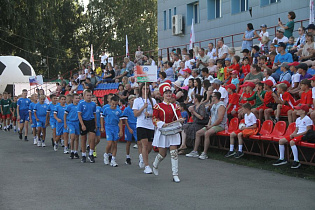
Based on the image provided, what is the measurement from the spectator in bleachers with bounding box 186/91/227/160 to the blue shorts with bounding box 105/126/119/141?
254cm

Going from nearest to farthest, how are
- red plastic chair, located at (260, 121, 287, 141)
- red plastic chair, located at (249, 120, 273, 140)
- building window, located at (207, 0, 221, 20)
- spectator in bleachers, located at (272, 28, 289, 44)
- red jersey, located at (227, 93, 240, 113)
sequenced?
red plastic chair, located at (260, 121, 287, 141) → red plastic chair, located at (249, 120, 273, 140) → red jersey, located at (227, 93, 240, 113) → spectator in bleachers, located at (272, 28, 289, 44) → building window, located at (207, 0, 221, 20)

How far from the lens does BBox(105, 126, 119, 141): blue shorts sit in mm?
13117

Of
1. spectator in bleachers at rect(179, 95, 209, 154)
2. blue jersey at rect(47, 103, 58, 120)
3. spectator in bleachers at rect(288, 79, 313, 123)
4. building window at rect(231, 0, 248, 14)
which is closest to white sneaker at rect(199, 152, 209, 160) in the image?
spectator in bleachers at rect(179, 95, 209, 154)

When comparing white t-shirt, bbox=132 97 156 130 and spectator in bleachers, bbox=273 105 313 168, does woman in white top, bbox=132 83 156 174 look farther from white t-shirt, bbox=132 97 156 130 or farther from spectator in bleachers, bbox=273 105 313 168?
spectator in bleachers, bbox=273 105 313 168

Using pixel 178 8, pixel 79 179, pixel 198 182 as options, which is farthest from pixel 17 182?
pixel 178 8

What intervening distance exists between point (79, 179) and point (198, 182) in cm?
265

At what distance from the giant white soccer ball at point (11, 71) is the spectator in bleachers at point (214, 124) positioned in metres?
28.0

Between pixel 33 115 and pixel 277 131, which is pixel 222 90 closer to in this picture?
pixel 277 131


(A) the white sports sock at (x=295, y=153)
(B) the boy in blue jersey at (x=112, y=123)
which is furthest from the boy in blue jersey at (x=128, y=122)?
(A) the white sports sock at (x=295, y=153)

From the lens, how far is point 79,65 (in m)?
60.9

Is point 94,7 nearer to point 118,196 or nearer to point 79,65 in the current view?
point 79,65

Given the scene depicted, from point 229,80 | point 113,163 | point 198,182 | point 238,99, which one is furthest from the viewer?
point 229,80

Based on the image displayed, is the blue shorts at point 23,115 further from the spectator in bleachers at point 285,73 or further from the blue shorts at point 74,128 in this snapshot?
the spectator in bleachers at point 285,73

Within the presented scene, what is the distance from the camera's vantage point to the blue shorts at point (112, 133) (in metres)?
13.1
